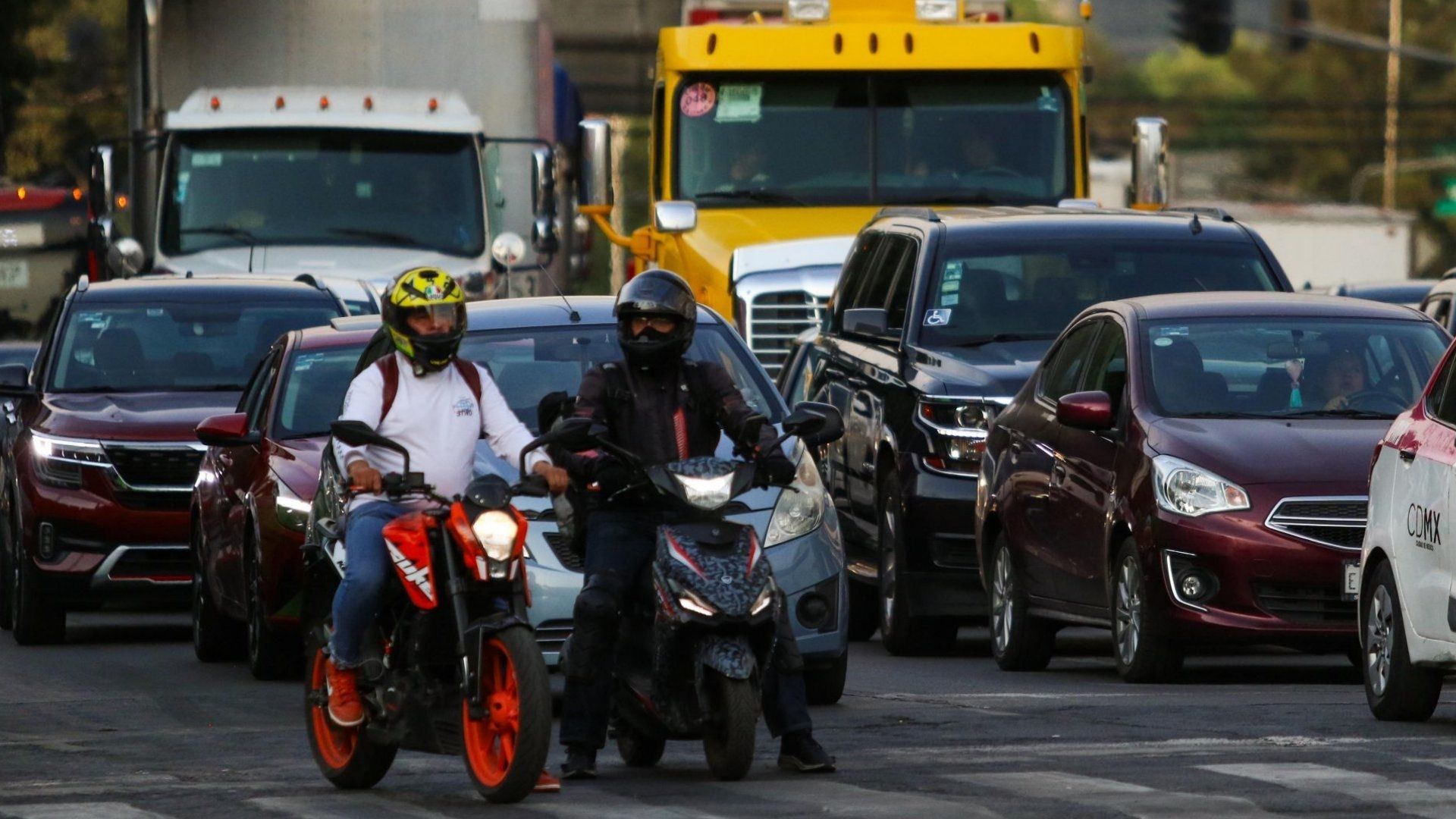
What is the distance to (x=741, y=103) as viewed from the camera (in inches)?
880

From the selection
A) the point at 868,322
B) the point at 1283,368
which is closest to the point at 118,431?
the point at 868,322

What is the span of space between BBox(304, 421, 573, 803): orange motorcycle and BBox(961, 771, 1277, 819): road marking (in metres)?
1.40

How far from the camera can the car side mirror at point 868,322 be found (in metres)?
16.3

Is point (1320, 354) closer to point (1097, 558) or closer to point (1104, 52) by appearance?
point (1097, 558)

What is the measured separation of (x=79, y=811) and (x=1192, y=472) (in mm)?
5297

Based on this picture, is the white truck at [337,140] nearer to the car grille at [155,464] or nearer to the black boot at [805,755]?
the car grille at [155,464]

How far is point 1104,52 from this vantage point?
156875mm

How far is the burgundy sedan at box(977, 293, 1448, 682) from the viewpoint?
Answer: 13.0 metres

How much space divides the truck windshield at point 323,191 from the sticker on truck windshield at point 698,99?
2.03m

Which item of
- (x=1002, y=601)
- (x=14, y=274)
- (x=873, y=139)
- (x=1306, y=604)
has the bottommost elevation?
(x=14, y=274)

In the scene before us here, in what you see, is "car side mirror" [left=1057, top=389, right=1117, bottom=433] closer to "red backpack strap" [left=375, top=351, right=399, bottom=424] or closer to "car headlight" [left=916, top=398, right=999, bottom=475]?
"car headlight" [left=916, top=398, right=999, bottom=475]

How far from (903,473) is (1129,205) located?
8.53 m

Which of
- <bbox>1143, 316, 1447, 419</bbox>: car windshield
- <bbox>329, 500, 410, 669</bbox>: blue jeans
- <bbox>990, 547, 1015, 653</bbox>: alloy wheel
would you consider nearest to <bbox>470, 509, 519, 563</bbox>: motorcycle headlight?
<bbox>329, 500, 410, 669</bbox>: blue jeans

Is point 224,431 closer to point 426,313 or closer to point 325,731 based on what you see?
point 325,731
